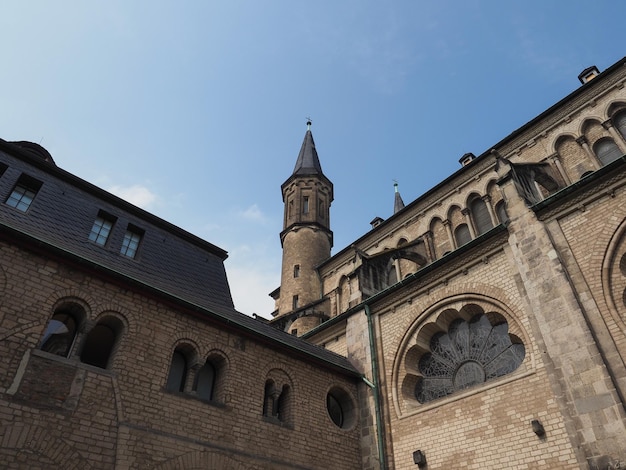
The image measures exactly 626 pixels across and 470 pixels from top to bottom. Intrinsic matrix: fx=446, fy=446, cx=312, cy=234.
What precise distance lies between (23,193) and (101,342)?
165 inches

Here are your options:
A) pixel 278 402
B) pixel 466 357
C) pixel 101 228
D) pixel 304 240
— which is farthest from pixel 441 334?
pixel 304 240

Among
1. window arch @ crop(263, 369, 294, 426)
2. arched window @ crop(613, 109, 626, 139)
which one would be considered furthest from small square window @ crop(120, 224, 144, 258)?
arched window @ crop(613, 109, 626, 139)

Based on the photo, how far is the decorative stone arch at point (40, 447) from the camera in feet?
22.7

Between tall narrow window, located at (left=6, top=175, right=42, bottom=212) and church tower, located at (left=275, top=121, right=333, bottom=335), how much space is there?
12.7m

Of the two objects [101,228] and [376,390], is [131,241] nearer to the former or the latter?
[101,228]

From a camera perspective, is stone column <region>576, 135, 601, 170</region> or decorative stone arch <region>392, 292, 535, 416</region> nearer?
decorative stone arch <region>392, 292, 535, 416</region>

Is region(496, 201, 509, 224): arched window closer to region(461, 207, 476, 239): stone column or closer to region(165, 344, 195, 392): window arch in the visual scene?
region(461, 207, 476, 239): stone column

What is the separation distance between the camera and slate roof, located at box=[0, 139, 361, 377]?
9.54 m

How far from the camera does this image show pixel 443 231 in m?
19.1

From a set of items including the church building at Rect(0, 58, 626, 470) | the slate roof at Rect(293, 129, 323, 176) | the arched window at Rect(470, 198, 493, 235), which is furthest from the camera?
the slate roof at Rect(293, 129, 323, 176)

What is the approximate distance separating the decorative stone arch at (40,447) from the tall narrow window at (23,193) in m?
5.14

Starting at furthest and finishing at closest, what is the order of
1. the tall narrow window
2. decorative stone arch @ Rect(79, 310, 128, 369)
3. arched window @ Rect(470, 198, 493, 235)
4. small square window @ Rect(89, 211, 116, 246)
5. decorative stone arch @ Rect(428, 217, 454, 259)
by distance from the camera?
decorative stone arch @ Rect(428, 217, 454, 259) < arched window @ Rect(470, 198, 493, 235) < small square window @ Rect(89, 211, 116, 246) < the tall narrow window < decorative stone arch @ Rect(79, 310, 128, 369)

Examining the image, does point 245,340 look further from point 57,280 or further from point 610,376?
point 610,376

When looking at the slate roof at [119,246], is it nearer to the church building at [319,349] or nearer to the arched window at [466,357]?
the church building at [319,349]
